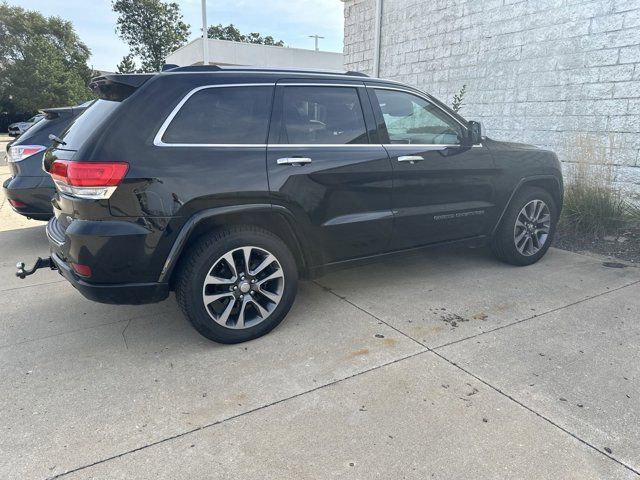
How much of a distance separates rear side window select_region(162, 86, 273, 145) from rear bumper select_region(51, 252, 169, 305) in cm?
96

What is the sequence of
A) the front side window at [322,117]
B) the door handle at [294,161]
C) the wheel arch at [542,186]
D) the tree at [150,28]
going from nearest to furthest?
1. the door handle at [294,161]
2. the front side window at [322,117]
3. the wheel arch at [542,186]
4. the tree at [150,28]

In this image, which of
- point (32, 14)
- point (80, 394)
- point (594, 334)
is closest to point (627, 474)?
point (594, 334)

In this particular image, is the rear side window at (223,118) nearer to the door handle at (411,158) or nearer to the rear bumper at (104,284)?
the rear bumper at (104,284)

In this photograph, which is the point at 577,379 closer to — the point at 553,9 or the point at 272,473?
the point at 272,473

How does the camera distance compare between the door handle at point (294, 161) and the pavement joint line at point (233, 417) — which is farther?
the door handle at point (294, 161)

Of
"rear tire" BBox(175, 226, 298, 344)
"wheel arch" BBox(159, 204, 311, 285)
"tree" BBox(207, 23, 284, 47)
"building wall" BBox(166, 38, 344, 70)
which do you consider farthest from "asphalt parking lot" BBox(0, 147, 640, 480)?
"tree" BBox(207, 23, 284, 47)

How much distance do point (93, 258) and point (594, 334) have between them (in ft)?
11.7

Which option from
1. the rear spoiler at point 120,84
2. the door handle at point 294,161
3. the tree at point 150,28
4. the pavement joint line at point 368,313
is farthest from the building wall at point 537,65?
the tree at point 150,28

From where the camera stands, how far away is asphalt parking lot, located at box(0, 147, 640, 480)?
7.41 feet

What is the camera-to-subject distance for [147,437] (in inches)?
95.3

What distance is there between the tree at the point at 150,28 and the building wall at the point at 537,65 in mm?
34210

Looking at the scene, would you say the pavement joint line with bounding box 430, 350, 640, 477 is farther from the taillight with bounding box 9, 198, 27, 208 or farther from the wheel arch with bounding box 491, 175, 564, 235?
the taillight with bounding box 9, 198, 27, 208

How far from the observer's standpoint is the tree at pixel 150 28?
38.0 metres

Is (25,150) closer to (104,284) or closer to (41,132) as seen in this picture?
(41,132)
